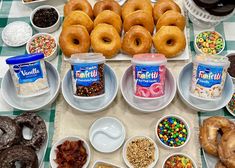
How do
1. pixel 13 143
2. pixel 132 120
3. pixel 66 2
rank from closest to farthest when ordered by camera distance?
pixel 13 143, pixel 132 120, pixel 66 2

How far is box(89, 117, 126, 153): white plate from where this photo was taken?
51.6 inches

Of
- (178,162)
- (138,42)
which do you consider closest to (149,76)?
(138,42)

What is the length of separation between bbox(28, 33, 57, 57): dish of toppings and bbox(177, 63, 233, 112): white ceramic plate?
0.58 meters

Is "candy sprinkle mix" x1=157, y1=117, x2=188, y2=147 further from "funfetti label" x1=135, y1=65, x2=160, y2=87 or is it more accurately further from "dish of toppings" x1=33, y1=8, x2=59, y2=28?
"dish of toppings" x1=33, y1=8, x2=59, y2=28

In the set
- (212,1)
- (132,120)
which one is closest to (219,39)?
(212,1)

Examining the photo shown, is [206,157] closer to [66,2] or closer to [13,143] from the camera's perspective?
[13,143]

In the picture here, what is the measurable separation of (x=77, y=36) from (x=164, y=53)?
0.37 m

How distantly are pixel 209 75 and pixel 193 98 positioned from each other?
15cm

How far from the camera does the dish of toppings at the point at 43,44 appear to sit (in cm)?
149

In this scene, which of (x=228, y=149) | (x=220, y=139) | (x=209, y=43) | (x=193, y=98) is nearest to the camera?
(x=228, y=149)

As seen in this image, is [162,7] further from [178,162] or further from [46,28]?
[178,162]

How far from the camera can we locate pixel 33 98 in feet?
4.59

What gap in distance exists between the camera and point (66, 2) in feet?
5.38

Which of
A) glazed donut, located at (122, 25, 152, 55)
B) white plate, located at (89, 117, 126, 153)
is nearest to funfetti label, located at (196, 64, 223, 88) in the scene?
glazed donut, located at (122, 25, 152, 55)
